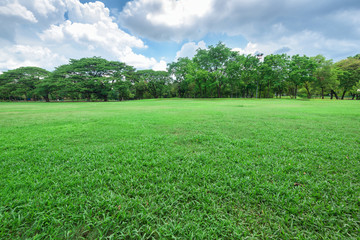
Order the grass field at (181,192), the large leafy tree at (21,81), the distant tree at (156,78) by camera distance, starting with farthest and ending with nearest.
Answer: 1. the distant tree at (156,78)
2. the large leafy tree at (21,81)
3. the grass field at (181,192)

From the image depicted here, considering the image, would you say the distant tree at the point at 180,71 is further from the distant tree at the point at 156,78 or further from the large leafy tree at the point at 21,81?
the large leafy tree at the point at 21,81

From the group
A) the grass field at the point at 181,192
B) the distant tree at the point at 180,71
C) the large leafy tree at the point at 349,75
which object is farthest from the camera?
the distant tree at the point at 180,71

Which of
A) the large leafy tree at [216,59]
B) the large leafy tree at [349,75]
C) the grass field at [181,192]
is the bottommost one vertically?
the grass field at [181,192]

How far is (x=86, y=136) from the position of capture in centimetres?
399

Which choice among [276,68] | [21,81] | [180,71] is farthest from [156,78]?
[21,81]

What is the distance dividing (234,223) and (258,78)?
40.0 meters

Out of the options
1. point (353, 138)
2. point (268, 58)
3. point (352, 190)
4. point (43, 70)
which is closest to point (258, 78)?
point (268, 58)

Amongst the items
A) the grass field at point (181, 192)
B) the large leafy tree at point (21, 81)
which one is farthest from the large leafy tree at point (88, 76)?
the grass field at point (181, 192)

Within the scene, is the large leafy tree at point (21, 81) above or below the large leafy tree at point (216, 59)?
below

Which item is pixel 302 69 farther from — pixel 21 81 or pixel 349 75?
pixel 21 81

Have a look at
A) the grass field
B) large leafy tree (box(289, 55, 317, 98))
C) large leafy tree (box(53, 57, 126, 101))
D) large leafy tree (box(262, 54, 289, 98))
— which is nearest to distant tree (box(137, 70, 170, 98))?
large leafy tree (box(53, 57, 126, 101))

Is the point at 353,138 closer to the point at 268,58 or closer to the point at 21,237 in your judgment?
the point at 21,237

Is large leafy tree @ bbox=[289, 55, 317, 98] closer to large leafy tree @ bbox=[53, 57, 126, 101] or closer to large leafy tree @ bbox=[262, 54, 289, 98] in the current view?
large leafy tree @ bbox=[262, 54, 289, 98]

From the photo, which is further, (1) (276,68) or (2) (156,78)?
(2) (156,78)
